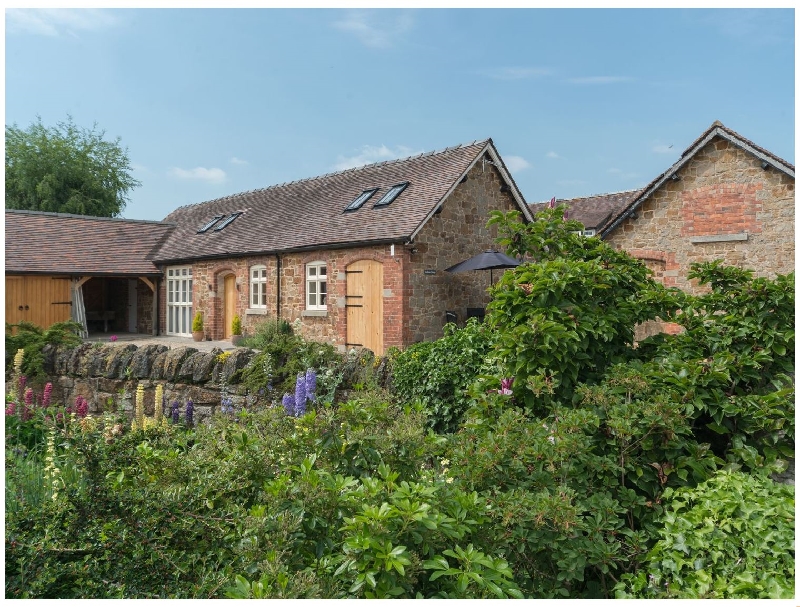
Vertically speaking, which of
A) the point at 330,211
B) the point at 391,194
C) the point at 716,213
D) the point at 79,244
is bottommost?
the point at 716,213

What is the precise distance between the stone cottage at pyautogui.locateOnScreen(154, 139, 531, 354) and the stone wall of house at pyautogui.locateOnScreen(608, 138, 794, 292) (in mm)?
4244

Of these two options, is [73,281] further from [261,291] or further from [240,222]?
[261,291]

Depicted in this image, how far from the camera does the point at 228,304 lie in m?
20.5

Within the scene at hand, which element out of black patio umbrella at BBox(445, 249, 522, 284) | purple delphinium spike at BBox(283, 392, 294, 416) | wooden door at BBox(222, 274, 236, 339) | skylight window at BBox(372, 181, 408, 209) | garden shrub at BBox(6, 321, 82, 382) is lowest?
purple delphinium spike at BBox(283, 392, 294, 416)

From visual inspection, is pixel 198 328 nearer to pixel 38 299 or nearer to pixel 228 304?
pixel 228 304

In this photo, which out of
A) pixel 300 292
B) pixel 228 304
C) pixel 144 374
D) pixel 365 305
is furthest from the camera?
pixel 228 304

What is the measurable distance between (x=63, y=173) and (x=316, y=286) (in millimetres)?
27852

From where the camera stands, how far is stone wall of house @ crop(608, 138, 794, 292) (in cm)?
1302

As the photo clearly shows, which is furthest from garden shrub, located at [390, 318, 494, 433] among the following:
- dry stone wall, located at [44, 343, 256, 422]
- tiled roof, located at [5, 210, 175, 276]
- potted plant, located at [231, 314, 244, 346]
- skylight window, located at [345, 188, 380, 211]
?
tiled roof, located at [5, 210, 175, 276]

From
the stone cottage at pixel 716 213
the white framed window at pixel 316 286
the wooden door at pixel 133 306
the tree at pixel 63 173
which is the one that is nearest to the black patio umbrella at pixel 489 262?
the stone cottage at pixel 716 213

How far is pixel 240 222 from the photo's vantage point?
21844mm

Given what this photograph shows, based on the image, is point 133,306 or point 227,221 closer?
point 227,221

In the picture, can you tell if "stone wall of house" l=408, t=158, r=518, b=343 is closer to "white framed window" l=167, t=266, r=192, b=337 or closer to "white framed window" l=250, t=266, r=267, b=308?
"white framed window" l=250, t=266, r=267, b=308

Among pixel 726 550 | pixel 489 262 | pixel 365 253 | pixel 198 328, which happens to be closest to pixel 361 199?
pixel 365 253
